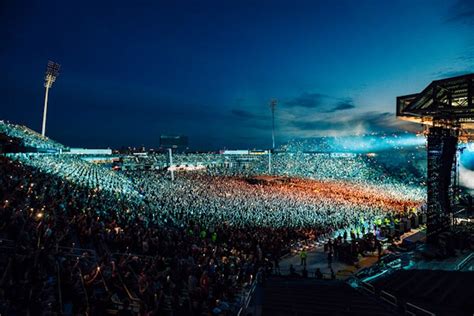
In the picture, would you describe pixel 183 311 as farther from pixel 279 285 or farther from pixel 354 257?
pixel 354 257

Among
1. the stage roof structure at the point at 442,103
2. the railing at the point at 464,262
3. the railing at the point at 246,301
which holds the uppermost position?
the stage roof structure at the point at 442,103

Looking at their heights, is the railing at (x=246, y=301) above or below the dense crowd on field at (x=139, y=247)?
below

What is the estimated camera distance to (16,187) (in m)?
10.2

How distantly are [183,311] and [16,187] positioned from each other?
27.7ft

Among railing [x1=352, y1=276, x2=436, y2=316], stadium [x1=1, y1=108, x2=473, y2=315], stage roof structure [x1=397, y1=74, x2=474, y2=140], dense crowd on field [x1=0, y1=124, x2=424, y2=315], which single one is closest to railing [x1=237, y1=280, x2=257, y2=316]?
stadium [x1=1, y1=108, x2=473, y2=315]

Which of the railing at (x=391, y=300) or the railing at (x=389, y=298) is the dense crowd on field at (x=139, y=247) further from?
the railing at (x=389, y=298)

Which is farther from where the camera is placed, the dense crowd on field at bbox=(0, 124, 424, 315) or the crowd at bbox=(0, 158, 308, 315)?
the dense crowd on field at bbox=(0, 124, 424, 315)

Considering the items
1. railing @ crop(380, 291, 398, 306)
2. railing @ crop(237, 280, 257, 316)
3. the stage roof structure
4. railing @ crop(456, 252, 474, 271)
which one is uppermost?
the stage roof structure

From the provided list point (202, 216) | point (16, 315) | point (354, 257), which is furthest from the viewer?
point (202, 216)

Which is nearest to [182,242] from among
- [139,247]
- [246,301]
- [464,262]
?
[139,247]

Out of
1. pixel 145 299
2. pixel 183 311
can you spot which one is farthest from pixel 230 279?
pixel 145 299

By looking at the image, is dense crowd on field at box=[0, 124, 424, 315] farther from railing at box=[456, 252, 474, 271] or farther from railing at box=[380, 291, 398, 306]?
railing at box=[456, 252, 474, 271]

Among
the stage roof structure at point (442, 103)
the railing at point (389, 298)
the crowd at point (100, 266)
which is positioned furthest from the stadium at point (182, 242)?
the stage roof structure at point (442, 103)

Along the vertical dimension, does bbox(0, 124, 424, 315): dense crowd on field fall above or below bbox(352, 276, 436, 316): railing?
above
